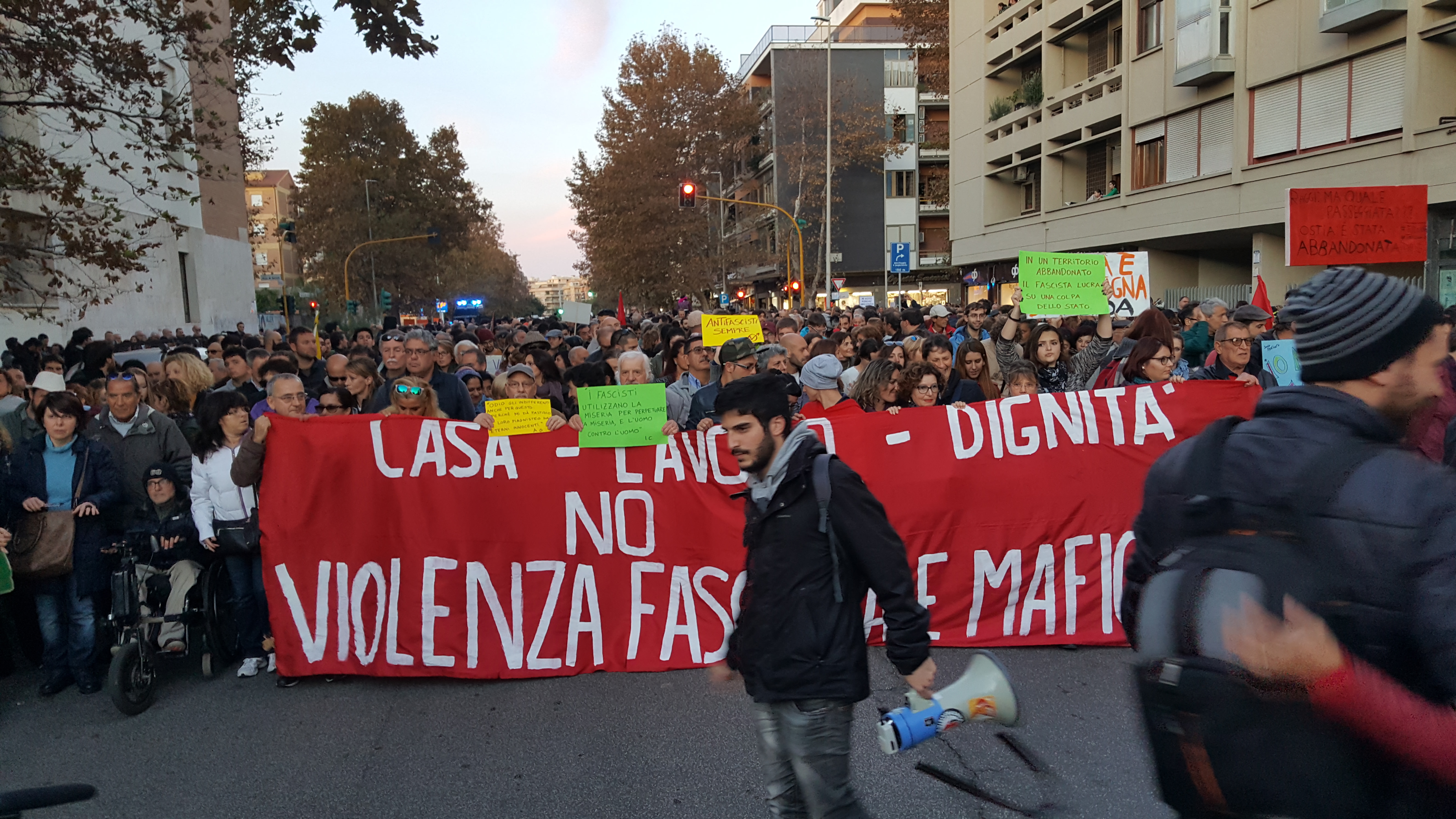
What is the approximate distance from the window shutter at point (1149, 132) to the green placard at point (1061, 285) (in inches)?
824

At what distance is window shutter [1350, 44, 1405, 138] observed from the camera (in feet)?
61.1

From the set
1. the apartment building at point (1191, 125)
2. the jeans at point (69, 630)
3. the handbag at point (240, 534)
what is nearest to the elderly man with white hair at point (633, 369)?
the handbag at point (240, 534)

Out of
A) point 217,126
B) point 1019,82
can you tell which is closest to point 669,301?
point 1019,82

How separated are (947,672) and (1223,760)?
371 centimetres

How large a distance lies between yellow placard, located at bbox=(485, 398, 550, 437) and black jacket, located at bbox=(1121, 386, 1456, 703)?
4.35m

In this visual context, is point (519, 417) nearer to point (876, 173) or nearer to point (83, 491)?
point (83, 491)

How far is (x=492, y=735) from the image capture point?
15.4ft

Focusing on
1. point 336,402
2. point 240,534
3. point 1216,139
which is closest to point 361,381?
point 336,402

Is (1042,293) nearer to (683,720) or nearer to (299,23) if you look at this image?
(683,720)

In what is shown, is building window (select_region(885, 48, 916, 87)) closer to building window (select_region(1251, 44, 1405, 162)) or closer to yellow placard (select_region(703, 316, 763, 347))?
building window (select_region(1251, 44, 1405, 162))

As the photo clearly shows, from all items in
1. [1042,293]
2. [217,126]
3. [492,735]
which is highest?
[217,126]

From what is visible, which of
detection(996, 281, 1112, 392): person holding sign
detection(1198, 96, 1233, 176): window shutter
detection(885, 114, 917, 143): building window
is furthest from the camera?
detection(885, 114, 917, 143): building window

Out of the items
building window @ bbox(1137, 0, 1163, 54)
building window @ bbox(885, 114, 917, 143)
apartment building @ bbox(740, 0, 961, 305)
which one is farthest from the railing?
building window @ bbox(1137, 0, 1163, 54)

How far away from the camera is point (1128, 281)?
9.84 metres
